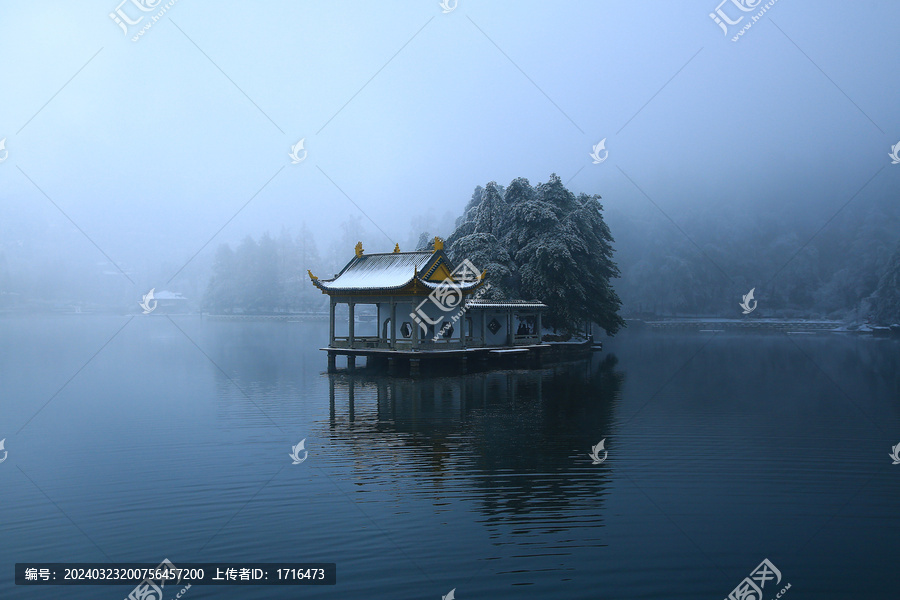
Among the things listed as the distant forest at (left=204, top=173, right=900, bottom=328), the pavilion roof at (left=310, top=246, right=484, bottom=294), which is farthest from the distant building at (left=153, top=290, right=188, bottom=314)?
the pavilion roof at (left=310, top=246, right=484, bottom=294)

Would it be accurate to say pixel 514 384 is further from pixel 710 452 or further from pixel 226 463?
pixel 226 463

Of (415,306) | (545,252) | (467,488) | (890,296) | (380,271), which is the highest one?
(545,252)

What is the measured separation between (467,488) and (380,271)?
21625 mm

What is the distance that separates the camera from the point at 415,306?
96.1 feet

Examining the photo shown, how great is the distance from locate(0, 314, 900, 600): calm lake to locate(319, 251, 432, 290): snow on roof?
25.5 feet

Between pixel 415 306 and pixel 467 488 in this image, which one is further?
pixel 415 306

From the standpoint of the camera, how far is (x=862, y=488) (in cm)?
1097

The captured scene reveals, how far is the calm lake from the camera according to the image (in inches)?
301

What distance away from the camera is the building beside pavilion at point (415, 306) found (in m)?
29.2

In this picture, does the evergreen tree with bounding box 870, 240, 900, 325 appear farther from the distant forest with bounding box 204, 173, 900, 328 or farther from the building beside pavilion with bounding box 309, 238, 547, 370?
the building beside pavilion with bounding box 309, 238, 547, 370

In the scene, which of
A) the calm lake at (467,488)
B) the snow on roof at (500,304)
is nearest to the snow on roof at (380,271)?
the snow on roof at (500,304)

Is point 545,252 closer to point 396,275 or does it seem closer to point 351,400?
point 396,275

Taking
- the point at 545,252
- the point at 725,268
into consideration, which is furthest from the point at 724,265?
the point at 545,252

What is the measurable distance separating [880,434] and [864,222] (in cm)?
9966
